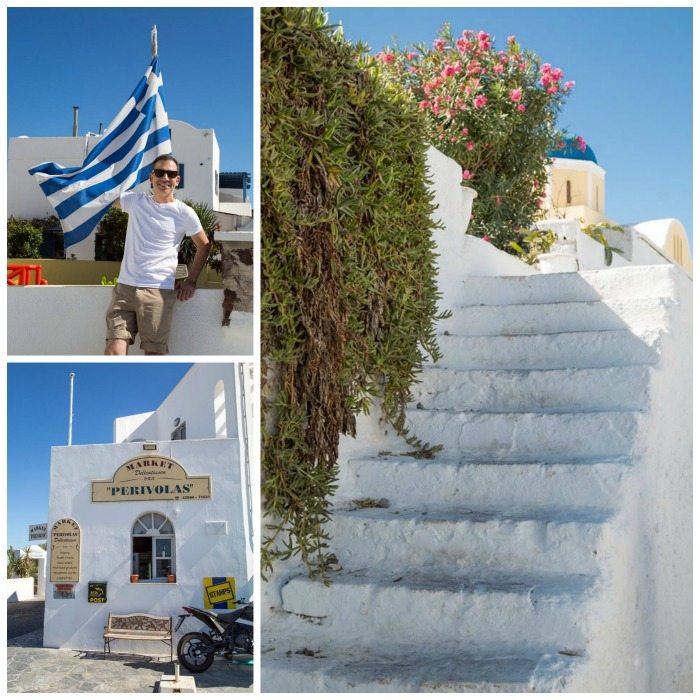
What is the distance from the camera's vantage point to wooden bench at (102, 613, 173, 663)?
257 cm

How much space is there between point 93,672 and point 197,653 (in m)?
0.32

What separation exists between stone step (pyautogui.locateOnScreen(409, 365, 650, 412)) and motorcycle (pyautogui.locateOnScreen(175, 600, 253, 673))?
2.13m

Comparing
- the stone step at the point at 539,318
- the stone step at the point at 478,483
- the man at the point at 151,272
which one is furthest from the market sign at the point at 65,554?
the stone step at the point at 539,318

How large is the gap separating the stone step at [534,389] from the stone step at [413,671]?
1571 mm

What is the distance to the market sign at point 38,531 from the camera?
2.38 meters

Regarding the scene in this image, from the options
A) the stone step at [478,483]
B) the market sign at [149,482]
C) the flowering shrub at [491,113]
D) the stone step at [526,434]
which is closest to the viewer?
the market sign at [149,482]

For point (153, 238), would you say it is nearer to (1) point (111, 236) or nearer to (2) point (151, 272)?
(2) point (151, 272)

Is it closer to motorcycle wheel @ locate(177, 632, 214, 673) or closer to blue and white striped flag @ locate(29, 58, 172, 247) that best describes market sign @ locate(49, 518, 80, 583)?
motorcycle wheel @ locate(177, 632, 214, 673)

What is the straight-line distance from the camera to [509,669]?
9.78 feet

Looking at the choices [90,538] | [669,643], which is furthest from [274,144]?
[669,643]

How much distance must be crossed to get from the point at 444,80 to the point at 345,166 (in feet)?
16.3

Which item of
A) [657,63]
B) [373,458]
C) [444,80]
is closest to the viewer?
[373,458]

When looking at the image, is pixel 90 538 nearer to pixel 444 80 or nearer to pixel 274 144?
pixel 274 144

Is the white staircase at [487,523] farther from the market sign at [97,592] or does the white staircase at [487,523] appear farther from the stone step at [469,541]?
the market sign at [97,592]
